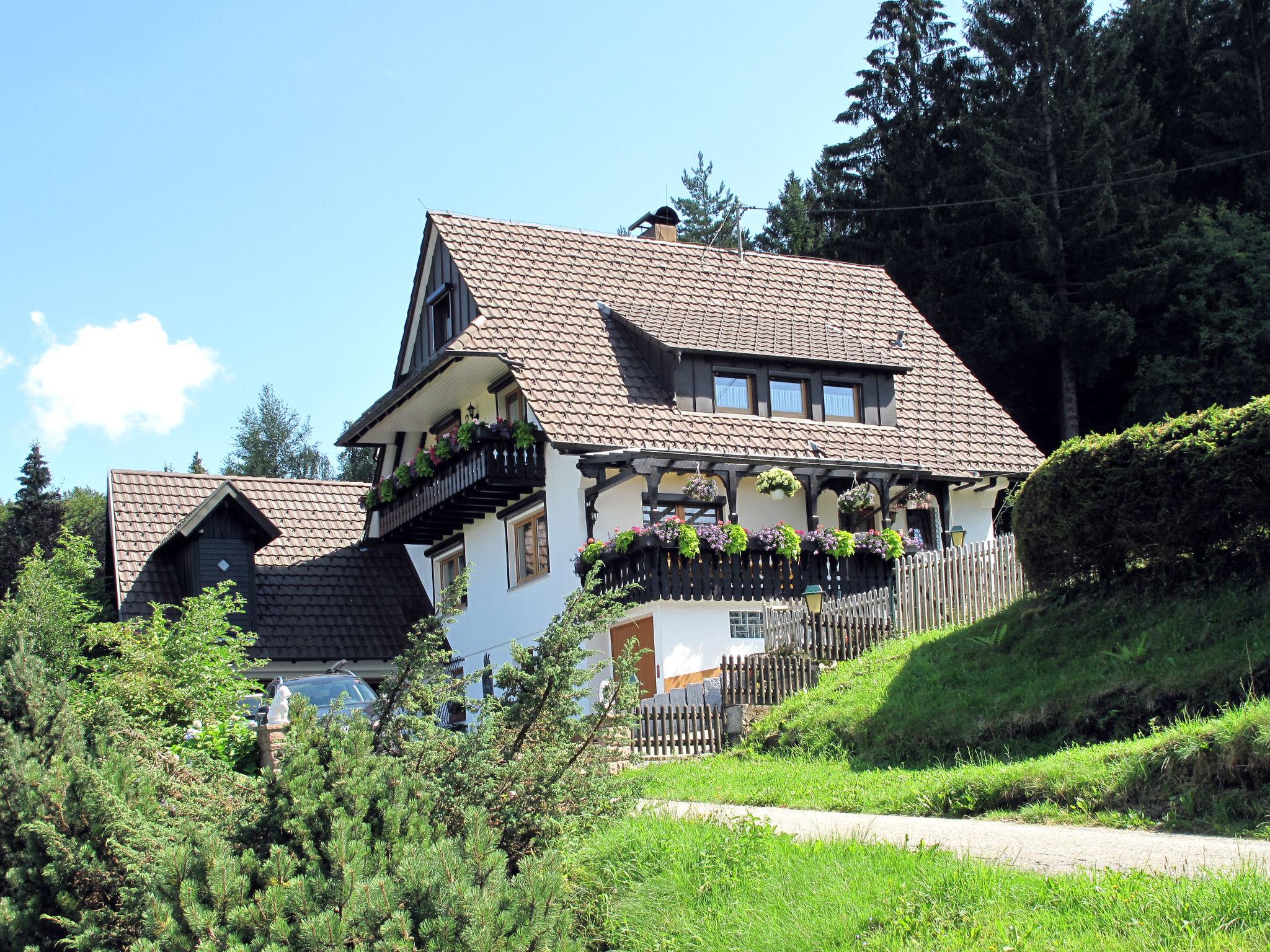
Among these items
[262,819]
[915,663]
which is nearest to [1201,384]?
[915,663]

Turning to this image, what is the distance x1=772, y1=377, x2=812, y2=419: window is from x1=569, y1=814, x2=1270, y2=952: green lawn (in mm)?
18735

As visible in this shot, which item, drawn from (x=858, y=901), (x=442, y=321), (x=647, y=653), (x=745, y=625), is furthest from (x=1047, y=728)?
(x=442, y=321)

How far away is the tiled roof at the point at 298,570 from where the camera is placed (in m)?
29.2

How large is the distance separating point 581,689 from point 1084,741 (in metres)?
5.04

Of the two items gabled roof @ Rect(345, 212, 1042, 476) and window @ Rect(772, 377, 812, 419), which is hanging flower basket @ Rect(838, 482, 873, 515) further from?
window @ Rect(772, 377, 812, 419)

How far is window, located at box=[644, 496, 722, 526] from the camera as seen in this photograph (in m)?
25.7

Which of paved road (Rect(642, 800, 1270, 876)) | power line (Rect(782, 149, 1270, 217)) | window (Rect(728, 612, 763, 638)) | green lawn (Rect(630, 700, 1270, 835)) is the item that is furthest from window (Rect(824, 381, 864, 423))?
paved road (Rect(642, 800, 1270, 876))

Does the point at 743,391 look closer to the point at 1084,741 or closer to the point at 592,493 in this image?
the point at 592,493

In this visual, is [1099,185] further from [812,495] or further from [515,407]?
[515,407]

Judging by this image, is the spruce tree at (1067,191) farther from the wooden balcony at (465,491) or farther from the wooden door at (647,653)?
the wooden door at (647,653)

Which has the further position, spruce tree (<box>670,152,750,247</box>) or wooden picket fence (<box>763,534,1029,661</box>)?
spruce tree (<box>670,152,750,247</box>)

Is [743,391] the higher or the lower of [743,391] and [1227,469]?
the higher

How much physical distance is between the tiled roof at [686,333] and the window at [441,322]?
1.40 m

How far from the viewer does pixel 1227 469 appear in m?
13.1
